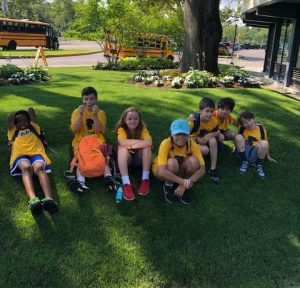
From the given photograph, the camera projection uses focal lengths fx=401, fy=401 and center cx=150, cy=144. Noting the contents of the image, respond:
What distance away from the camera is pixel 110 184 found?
4.71 m

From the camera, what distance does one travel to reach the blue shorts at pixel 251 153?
5.57 meters

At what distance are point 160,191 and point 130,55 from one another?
69.7 feet

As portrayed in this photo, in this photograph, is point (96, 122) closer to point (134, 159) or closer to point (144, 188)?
point (134, 159)

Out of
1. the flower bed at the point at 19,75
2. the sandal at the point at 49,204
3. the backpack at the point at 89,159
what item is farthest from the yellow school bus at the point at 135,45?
the sandal at the point at 49,204

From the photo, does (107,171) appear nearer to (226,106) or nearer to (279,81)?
(226,106)

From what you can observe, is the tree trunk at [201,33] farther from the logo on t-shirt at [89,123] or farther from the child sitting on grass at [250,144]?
the logo on t-shirt at [89,123]

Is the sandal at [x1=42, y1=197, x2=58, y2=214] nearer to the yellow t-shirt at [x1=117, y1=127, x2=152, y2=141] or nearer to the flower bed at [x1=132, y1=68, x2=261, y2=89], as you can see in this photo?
the yellow t-shirt at [x1=117, y1=127, x2=152, y2=141]

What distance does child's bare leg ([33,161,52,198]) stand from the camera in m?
4.34

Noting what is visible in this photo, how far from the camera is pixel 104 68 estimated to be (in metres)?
20.0

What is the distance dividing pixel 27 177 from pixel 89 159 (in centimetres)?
75

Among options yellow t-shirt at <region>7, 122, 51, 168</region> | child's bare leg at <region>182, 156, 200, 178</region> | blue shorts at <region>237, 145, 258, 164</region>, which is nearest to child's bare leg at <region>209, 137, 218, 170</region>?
blue shorts at <region>237, 145, 258, 164</region>

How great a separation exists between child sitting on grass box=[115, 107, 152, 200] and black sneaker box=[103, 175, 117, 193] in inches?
6.1

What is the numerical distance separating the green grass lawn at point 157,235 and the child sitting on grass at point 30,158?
0.17 meters

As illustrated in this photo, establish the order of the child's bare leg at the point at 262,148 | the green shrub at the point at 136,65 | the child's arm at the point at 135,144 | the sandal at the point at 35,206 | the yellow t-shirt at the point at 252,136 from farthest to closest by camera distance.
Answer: the green shrub at the point at 136,65 < the yellow t-shirt at the point at 252,136 < the child's bare leg at the point at 262,148 < the child's arm at the point at 135,144 < the sandal at the point at 35,206
